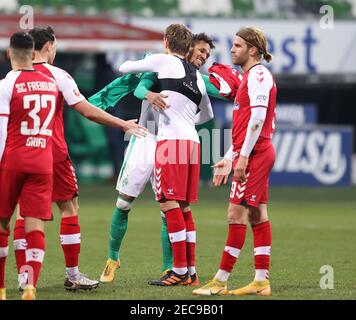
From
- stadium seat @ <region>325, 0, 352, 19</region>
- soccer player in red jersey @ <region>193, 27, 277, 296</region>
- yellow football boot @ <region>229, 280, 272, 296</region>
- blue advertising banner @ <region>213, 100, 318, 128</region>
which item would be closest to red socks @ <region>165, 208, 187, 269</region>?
soccer player in red jersey @ <region>193, 27, 277, 296</region>

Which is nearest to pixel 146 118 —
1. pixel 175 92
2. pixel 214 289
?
pixel 175 92

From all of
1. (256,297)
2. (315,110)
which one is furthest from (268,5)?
(256,297)

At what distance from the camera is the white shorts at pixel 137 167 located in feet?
28.3

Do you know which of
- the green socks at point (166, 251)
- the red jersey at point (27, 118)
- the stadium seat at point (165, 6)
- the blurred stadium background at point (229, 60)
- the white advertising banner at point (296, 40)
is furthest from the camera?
the stadium seat at point (165, 6)

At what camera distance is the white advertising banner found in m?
25.0

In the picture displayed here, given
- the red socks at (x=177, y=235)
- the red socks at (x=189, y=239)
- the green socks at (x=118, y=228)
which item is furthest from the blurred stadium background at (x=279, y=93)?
the red socks at (x=177, y=235)

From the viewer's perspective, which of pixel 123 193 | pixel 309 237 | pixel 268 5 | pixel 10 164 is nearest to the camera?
pixel 10 164

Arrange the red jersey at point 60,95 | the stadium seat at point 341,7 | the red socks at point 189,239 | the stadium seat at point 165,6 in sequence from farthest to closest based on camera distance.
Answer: the stadium seat at point 341,7, the stadium seat at point 165,6, the red socks at point 189,239, the red jersey at point 60,95

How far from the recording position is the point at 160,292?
7438 millimetres

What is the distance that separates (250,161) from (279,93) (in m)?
18.9

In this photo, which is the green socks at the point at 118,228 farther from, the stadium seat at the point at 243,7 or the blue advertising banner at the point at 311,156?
the stadium seat at the point at 243,7

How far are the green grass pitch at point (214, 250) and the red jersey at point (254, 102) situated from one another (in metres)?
1.21

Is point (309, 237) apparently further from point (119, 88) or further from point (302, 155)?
point (302, 155)

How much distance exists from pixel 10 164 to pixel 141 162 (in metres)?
2.21
